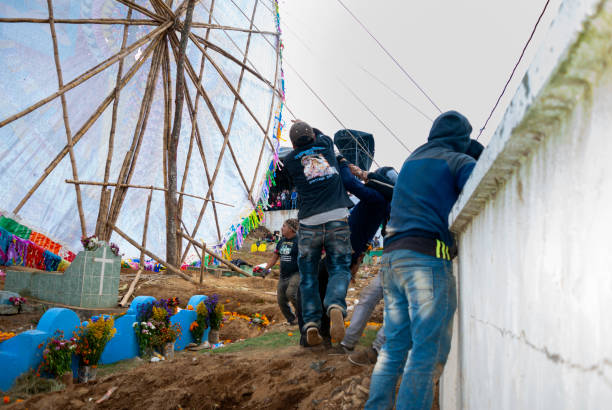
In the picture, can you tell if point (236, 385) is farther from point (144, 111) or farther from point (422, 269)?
point (144, 111)

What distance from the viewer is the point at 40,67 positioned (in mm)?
8516

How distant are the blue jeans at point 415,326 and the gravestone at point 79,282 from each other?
5402 mm

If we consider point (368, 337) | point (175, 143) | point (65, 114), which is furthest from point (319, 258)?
point (65, 114)

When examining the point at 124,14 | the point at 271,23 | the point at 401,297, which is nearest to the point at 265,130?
the point at 271,23

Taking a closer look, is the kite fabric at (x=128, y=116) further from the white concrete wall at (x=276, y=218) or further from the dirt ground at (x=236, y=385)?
the white concrete wall at (x=276, y=218)

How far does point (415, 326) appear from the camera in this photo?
2045 millimetres

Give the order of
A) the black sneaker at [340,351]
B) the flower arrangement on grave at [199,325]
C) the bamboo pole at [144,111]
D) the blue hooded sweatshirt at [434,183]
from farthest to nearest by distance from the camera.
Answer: the bamboo pole at [144,111] < the flower arrangement on grave at [199,325] < the black sneaker at [340,351] < the blue hooded sweatshirt at [434,183]

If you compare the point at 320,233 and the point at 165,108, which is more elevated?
the point at 165,108

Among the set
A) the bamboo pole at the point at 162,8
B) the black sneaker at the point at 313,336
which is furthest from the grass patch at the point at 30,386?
the bamboo pole at the point at 162,8

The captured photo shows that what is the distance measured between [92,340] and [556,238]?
446 cm

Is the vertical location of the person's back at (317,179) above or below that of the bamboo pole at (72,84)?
below

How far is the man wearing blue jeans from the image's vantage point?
2.02m

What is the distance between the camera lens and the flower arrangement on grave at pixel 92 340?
426cm

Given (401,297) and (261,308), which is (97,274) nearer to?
(261,308)
